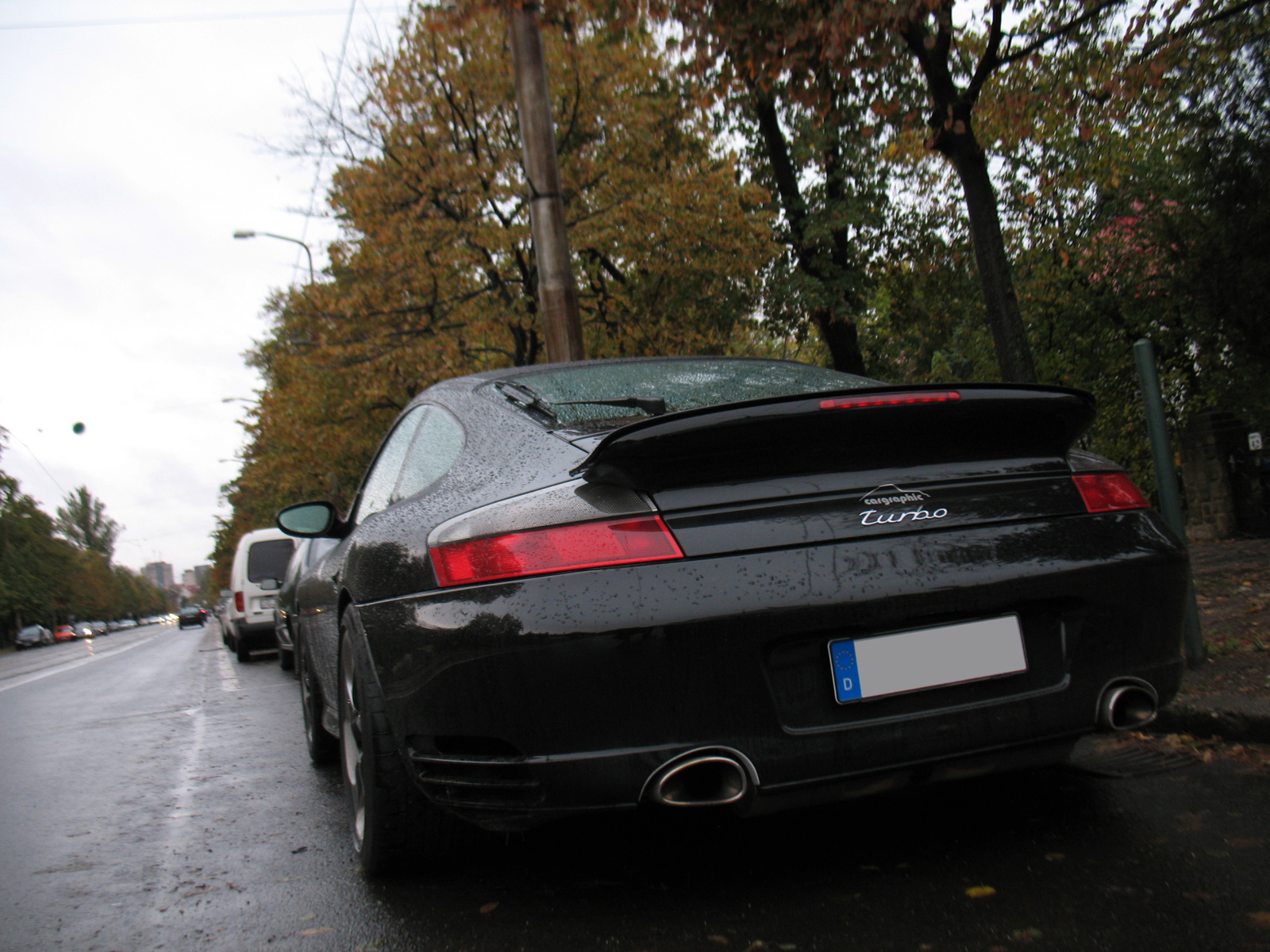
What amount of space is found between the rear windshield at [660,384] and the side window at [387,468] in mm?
529

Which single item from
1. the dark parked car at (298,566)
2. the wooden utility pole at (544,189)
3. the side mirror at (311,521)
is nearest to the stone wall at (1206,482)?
the wooden utility pole at (544,189)

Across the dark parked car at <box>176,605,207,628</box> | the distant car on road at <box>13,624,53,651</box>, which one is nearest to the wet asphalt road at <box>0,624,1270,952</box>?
the distant car on road at <box>13,624,53,651</box>

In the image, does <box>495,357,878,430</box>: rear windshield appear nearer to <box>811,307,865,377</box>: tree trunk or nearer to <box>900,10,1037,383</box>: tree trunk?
<box>900,10,1037,383</box>: tree trunk

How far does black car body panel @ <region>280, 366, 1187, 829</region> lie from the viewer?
96.0 inches

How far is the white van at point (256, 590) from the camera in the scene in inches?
664

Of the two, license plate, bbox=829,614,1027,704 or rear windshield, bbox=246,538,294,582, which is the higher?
rear windshield, bbox=246,538,294,582

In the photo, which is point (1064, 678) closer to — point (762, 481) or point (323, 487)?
point (762, 481)

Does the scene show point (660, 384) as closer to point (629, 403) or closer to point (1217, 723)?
point (629, 403)

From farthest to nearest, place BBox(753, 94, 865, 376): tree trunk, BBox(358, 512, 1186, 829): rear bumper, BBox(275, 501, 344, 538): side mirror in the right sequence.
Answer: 1. BBox(753, 94, 865, 376): tree trunk
2. BBox(275, 501, 344, 538): side mirror
3. BBox(358, 512, 1186, 829): rear bumper

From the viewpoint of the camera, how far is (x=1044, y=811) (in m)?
3.29

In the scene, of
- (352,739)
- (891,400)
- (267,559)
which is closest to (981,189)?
(891,400)

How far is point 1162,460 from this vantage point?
15.8 ft

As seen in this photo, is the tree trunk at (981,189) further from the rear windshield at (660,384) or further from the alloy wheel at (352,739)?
the alloy wheel at (352,739)

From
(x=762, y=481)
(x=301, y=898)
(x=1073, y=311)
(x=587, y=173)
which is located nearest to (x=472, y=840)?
(x=301, y=898)
